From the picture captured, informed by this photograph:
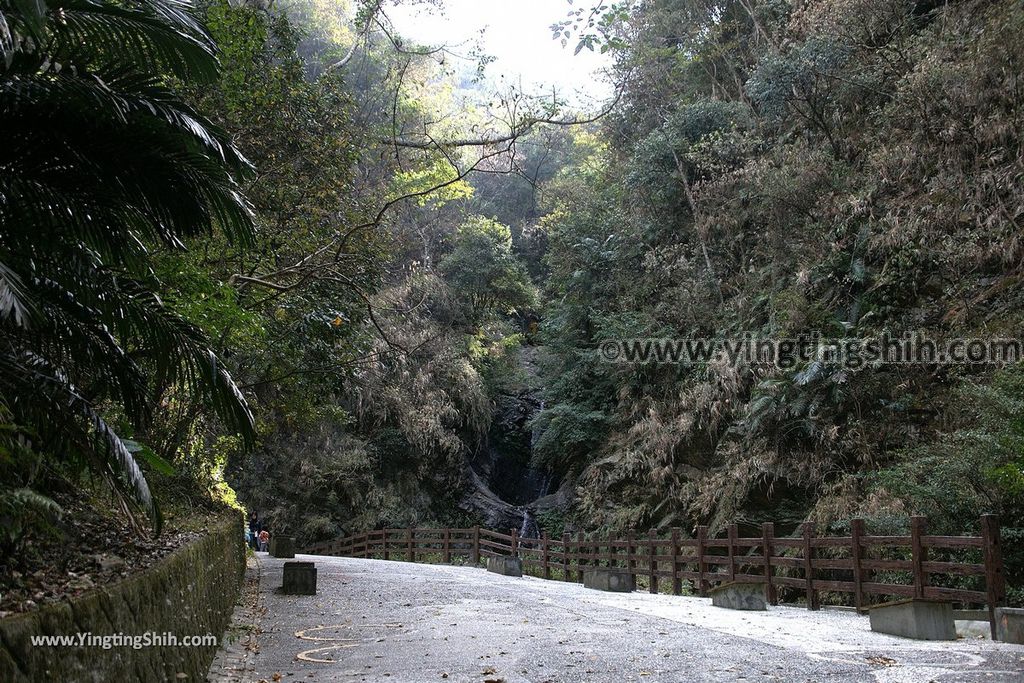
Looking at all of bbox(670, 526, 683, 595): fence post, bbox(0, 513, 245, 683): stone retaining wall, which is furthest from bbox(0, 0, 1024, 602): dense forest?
bbox(670, 526, 683, 595): fence post

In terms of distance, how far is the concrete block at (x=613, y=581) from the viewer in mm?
14334

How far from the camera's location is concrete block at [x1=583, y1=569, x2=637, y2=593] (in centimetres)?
1433

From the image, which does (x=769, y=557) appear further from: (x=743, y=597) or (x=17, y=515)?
(x=17, y=515)

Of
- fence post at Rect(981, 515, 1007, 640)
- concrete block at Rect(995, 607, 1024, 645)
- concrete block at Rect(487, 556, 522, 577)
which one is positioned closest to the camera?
concrete block at Rect(995, 607, 1024, 645)

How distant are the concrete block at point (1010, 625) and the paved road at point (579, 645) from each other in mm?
168

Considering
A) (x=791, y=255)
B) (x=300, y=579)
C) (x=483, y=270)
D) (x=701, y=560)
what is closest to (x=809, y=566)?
(x=701, y=560)

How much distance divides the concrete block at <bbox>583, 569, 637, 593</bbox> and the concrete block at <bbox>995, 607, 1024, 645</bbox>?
746 cm

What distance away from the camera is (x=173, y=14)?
4.87 metres

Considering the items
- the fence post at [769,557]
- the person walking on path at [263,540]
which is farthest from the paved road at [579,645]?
the person walking on path at [263,540]

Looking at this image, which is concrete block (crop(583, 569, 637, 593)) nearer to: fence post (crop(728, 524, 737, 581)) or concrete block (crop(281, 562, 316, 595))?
fence post (crop(728, 524, 737, 581))

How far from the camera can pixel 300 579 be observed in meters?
12.1

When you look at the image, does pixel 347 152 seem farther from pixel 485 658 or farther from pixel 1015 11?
pixel 1015 11

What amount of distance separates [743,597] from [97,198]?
9512 millimetres

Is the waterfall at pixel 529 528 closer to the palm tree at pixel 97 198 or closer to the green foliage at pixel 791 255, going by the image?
the green foliage at pixel 791 255
